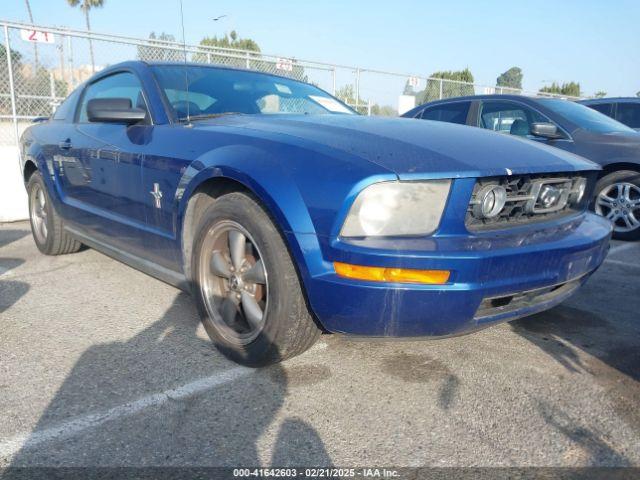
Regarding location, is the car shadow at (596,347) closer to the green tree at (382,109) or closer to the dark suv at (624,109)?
the dark suv at (624,109)

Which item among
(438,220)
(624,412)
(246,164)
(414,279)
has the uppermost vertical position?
(246,164)

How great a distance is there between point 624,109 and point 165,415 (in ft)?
25.4

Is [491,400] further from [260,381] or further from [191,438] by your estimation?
[191,438]

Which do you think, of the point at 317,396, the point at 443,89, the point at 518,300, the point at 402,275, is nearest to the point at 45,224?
the point at 317,396

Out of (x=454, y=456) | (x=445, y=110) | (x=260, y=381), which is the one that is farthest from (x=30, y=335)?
(x=445, y=110)

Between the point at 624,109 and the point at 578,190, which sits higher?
the point at 624,109

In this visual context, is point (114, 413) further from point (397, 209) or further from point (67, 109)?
point (67, 109)

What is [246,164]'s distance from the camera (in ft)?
7.59

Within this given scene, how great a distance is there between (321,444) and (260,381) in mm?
538

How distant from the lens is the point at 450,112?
20.9 ft

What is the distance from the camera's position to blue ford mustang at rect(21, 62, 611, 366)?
2.00 metres

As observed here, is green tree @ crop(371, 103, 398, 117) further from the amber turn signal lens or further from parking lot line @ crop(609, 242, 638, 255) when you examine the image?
the amber turn signal lens

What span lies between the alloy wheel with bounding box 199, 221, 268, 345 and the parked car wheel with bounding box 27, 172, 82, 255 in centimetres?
230

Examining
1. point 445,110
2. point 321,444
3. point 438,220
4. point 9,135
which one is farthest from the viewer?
point 9,135
